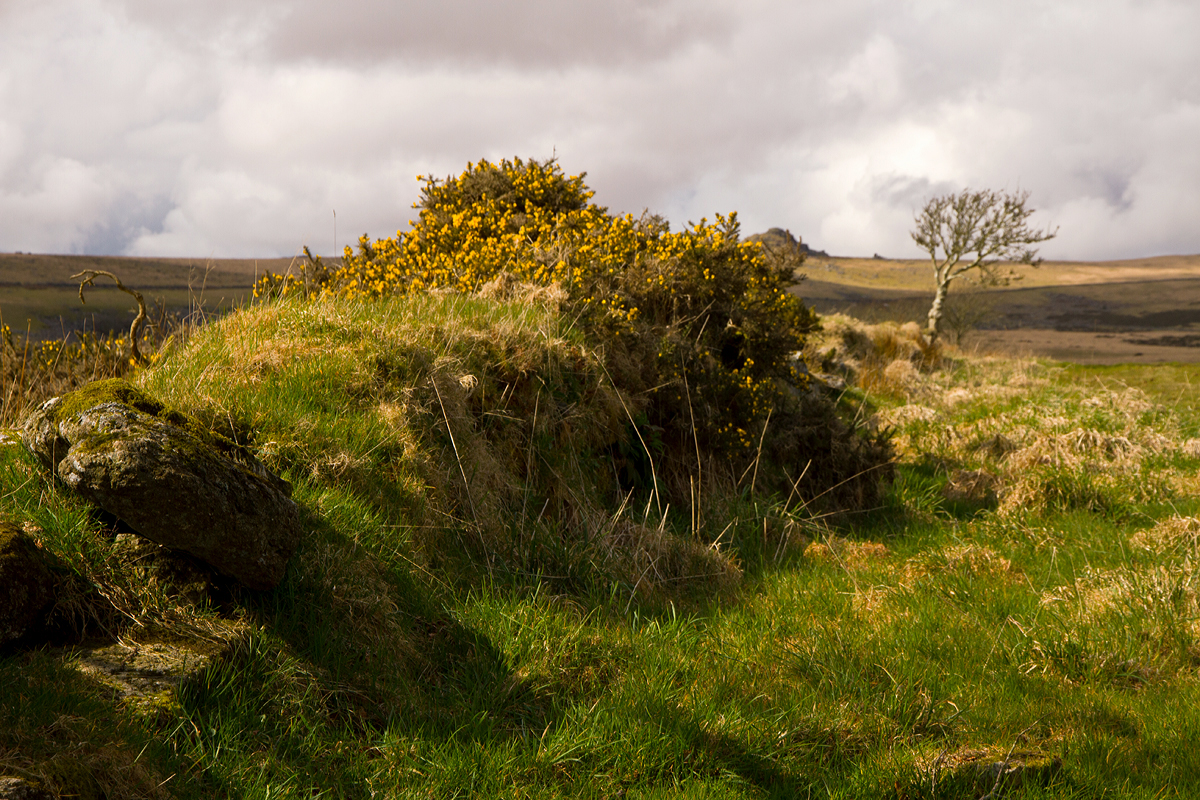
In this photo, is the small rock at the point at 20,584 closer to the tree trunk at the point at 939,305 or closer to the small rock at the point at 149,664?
the small rock at the point at 149,664

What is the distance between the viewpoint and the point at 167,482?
112 inches

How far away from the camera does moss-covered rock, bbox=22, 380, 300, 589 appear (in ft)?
9.27

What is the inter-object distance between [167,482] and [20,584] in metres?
0.56

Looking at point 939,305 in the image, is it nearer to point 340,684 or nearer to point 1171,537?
point 1171,537

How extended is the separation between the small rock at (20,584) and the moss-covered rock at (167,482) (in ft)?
0.96

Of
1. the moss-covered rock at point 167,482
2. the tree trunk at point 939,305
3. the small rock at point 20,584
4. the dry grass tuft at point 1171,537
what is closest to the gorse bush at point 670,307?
the dry grass tuft at point 1171,537

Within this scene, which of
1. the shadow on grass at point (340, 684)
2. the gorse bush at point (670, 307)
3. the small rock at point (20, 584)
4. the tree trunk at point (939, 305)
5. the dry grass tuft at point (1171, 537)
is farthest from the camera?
the tree trunk at point (939, 305)

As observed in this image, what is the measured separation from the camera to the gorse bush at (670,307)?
6.75 m

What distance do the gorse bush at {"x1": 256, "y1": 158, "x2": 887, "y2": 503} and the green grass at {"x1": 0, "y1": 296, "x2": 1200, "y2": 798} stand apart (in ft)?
2.38

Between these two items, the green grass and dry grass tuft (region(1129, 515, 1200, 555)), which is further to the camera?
dry grass tuft (region(1129, 515, 1200, 555))

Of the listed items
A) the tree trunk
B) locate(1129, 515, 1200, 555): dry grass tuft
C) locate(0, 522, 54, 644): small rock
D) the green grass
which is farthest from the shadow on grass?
the tree trunk

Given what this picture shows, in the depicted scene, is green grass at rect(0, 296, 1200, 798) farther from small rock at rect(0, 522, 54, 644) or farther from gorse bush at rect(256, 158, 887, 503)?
gorse bush at rect(256, 158, 887, 503)

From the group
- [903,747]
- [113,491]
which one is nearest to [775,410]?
[903,747]

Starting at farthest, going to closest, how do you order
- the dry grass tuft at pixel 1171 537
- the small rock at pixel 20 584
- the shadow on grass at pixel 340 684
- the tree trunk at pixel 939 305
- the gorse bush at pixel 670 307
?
1. the tree trunk at pixel 939 305
2. the gorse bush at pixel 670 307
3. the dry grass tuft at pixel 1171 537
4. the shadow on grass at pixel 340 684
5. the small rock at pixel 20 584
